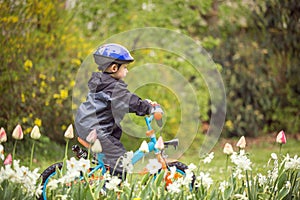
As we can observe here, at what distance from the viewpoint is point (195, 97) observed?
8.40m

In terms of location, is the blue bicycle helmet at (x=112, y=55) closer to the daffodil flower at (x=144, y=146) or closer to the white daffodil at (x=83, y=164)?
the daffodil flower at (x=144, y=146)

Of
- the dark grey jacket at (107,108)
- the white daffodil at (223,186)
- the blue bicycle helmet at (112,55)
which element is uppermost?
the blue bicycle helmet at (112,55)

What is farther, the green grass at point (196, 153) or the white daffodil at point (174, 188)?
the green grass at point (196, 153)

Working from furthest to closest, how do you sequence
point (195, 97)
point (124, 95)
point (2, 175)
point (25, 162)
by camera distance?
1. point (195, 97)
2. point (25, 162)
3. point (124, 95)
4. point (2, 175)

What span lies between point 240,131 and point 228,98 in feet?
1.89

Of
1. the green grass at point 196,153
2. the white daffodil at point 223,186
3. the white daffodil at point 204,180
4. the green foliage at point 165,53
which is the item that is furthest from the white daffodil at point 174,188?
the green foliage at point 165,53

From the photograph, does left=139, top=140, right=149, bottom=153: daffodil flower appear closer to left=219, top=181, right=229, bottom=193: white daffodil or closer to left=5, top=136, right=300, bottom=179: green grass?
left=219, top=181, right=229, bottom=193: white daffodil

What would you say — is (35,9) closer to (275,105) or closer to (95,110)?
(95,110)

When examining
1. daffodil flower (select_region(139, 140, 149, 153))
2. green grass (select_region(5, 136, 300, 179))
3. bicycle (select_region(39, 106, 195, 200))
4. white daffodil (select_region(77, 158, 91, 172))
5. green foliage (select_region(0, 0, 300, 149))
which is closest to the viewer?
white daffodil (select_region(77, 158, 91, 172))

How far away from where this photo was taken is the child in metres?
4.02

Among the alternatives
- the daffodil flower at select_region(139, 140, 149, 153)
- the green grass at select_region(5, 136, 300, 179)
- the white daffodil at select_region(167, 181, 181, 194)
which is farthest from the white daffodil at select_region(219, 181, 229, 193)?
the green grass at select_region(5, 136, 300, 179)

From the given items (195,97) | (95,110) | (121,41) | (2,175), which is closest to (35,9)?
(121,41)

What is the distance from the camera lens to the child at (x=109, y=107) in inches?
158

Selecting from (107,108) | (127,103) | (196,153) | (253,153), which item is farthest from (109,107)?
(196,153)
